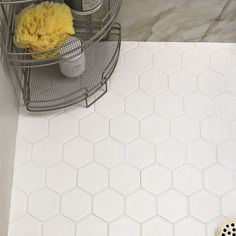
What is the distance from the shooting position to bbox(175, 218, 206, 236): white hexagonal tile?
42.1 inches

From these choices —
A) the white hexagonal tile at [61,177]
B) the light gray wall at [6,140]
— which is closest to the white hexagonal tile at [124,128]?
the white hexagonal tile at [61,177]

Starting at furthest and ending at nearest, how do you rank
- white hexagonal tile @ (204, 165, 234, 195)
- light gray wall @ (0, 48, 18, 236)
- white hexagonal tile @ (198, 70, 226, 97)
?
1. white hexagonal tile @ (198, 70, 226, 97)
2. white hexagonal tile @ (204, 165, 234, 195)
3. light gray wall @ (0, 48, 18, 236)

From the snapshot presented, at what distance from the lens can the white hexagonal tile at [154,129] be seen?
3.87 ft

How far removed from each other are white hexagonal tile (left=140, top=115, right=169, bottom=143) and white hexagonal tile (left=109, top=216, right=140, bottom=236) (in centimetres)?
21

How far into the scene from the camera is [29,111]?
3.95 ft

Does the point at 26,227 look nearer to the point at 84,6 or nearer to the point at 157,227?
the point at 157,227

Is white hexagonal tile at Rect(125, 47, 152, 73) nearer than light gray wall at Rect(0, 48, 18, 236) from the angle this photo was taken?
No

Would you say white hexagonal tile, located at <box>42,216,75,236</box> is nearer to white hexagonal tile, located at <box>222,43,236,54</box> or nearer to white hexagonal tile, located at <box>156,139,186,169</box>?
white hexagonal tile, located at <box>156,139,186,169</box>

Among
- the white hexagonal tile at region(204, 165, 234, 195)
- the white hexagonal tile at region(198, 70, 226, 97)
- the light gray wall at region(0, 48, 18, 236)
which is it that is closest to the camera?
the light gray wall at region(0, 48, 18, 236)

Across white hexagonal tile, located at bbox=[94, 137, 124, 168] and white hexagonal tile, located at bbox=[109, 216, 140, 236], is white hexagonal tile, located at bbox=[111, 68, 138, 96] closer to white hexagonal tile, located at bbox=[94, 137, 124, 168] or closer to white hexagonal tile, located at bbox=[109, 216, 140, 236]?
white hexagonal tile, located at bbox=[94, 137, 124, 168]

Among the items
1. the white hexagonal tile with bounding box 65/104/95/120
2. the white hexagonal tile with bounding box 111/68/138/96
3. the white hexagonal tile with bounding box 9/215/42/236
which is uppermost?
the white hexagonal tile with bounding box 111/68/138/96

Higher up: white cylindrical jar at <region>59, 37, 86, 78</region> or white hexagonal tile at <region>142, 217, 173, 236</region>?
white cylindrical jar at <region>59, 37, 86, 78</region>

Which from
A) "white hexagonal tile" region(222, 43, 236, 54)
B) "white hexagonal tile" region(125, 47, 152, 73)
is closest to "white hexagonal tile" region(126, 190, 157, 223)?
"white hexagonal tile" region(125, 47, 152, 73)

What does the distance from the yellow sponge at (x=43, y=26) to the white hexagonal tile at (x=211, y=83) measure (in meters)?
0.40
